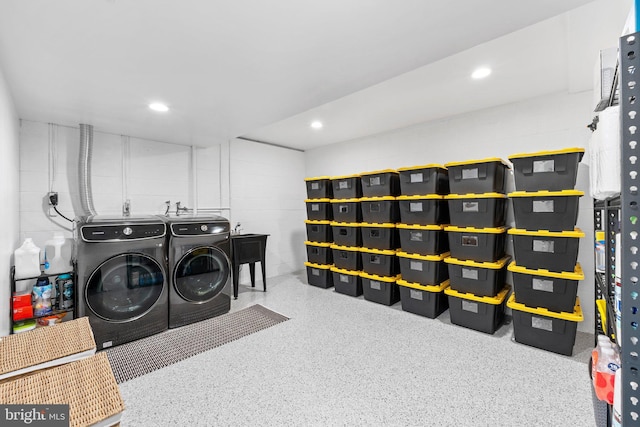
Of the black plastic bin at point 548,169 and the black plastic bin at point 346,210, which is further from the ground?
the black plastic bin at point 548,169

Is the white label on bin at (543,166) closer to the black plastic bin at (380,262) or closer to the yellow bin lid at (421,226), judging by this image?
the yellow bin lid at (421,226)

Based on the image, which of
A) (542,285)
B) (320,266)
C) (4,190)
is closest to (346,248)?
(320,266)

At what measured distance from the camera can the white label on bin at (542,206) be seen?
2.22 metres

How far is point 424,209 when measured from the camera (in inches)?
118

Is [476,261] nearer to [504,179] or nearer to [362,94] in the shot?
[504,179]

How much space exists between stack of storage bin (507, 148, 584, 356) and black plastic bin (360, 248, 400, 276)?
124 cm

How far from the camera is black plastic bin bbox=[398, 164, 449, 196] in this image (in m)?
2.93

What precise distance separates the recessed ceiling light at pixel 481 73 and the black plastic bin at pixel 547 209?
3.47 feet

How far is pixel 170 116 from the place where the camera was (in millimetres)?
2711

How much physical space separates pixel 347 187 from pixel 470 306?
1979 mm

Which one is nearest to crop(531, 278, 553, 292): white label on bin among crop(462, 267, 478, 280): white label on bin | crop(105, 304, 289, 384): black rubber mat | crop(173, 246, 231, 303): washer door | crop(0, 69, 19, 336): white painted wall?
crop(462, 267, 478, 280): white label on bin

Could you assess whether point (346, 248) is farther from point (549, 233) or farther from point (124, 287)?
point (124, 287)

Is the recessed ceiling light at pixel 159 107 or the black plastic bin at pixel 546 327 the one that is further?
the recessed ceiling light at pixel 159 107

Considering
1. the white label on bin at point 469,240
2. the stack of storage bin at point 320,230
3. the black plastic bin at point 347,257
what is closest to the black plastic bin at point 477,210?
the white label on bin at point 469,240
